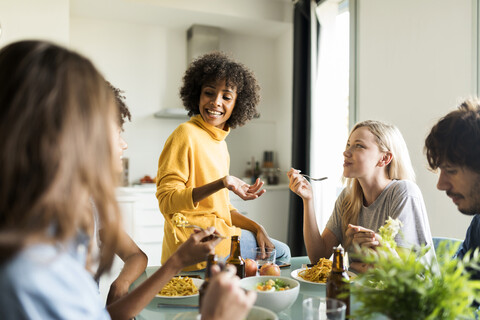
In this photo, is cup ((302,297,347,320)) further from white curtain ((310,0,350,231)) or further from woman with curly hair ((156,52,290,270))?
white curtain ((310,0,350,231))

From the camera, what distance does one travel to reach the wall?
4234 mm

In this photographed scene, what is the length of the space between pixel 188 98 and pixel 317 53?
1.95m

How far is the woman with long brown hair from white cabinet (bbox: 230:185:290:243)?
3443 mm

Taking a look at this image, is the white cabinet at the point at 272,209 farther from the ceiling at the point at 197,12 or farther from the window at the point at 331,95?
the ceiling at the point at 197,12

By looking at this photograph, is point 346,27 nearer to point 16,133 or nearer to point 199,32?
point 199,32

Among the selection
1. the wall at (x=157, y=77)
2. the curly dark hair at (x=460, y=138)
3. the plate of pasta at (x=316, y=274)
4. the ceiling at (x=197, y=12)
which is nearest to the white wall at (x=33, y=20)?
the ceiling at (x=197, y=12)

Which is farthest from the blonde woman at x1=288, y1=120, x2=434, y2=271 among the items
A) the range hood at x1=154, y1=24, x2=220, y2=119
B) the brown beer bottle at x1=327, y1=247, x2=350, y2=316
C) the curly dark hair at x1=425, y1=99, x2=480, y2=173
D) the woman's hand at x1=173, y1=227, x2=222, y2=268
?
the range hood at x1=154, y1=24, x2=220, y2=119

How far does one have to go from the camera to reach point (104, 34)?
13.9 feet

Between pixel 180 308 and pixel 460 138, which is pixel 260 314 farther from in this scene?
pixel 460 138

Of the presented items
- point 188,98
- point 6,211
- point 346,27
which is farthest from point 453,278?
point 346,27

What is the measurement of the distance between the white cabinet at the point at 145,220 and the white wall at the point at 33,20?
1462mm

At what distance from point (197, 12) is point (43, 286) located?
375 cm

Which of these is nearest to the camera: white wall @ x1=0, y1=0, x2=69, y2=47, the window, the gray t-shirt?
the gray t-shirt

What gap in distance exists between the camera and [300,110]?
12.8ft
